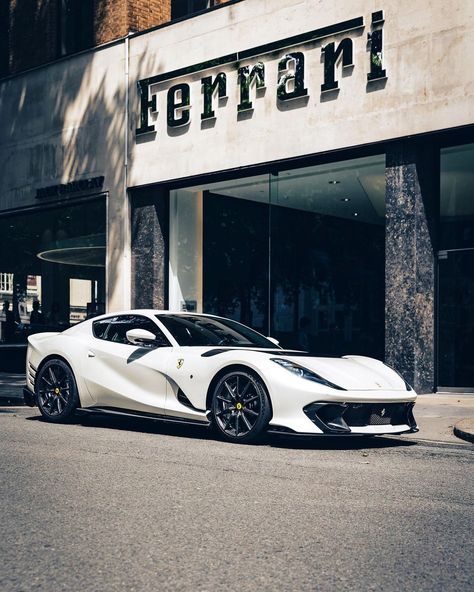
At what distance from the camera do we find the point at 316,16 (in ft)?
49.9

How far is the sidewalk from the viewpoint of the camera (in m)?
9.37

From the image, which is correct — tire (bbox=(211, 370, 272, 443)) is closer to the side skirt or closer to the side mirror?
the side skirt

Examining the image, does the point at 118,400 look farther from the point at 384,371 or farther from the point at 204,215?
the point at 204,215

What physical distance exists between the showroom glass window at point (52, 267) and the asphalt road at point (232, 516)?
11.4 metres

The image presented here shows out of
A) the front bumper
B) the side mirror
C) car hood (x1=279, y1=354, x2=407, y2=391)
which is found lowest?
the front bumper

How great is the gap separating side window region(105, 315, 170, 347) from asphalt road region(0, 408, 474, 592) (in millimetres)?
1576

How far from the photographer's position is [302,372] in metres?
8.27

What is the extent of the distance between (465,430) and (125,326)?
3.80 meters

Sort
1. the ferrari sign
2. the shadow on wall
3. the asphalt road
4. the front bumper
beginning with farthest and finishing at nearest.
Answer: the shadow on wall < the ferrari sign < the front bumper < the asphalt road

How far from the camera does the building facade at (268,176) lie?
14.1 m

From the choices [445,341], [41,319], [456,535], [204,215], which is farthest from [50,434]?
[41,319]

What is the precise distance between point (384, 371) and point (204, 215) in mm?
9711

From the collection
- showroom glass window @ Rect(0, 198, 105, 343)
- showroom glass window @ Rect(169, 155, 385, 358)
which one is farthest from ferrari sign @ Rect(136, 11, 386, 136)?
showroom glass window @ Rect(0, 198, 105, 343)

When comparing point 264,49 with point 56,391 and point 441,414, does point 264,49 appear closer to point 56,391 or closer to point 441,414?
point 441,414
